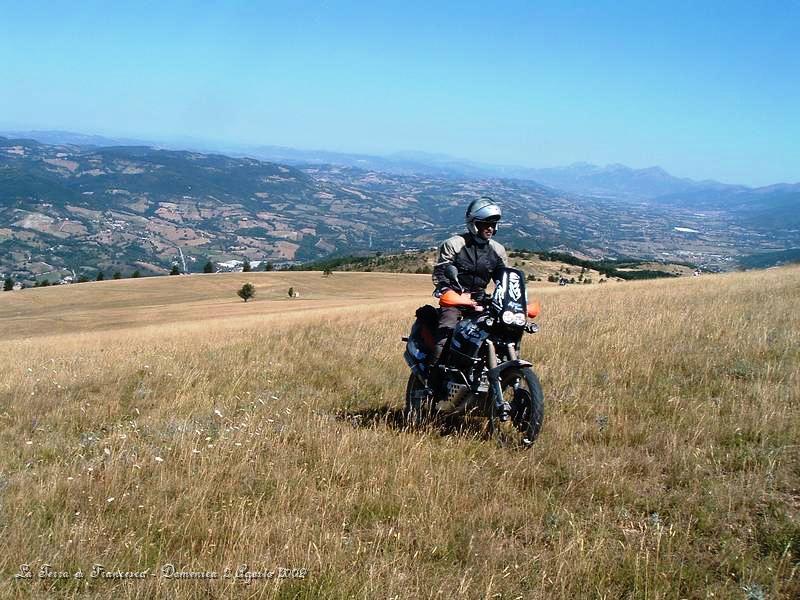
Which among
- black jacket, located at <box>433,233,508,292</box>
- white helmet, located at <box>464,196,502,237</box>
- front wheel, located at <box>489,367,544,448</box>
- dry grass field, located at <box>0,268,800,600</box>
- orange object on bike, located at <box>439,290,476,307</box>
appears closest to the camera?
dry grass field, located at <box>0,268,800,600</box>

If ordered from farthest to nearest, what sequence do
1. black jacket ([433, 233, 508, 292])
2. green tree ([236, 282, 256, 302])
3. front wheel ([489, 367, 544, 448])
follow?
green tree ([236, 282, 256, 302])
black jacket ([433, 233, 508, 292])
front wheel ([489, 367, 544, 448])

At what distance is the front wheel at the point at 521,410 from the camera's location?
5.17 m

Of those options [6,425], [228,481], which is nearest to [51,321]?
[6,425]

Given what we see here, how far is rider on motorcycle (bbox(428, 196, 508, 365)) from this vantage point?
623cm

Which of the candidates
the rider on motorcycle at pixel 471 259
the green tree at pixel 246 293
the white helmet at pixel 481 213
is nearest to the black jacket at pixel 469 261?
the rider on motorcycle at pixel 471 259

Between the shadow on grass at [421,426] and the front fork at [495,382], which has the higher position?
the front fork at [495,382]

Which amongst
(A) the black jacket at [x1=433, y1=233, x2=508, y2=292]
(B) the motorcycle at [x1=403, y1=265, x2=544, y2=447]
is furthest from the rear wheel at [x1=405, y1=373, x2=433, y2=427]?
(A) the black jacket at [x1=433, y1=233, x2=508, y2=292]

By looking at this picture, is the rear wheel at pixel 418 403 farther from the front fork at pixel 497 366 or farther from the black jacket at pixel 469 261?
the black jacket at pixel 469 261

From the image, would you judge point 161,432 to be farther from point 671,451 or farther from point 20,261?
point 20,261

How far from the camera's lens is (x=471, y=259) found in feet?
20.9

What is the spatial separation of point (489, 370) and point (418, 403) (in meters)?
1.20

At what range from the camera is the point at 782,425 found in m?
5.18

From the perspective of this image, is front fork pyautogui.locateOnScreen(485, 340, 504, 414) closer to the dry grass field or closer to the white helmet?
the dry grass field

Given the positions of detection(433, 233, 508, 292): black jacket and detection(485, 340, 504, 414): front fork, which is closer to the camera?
detection(485, 340, 504, 414): front fork
